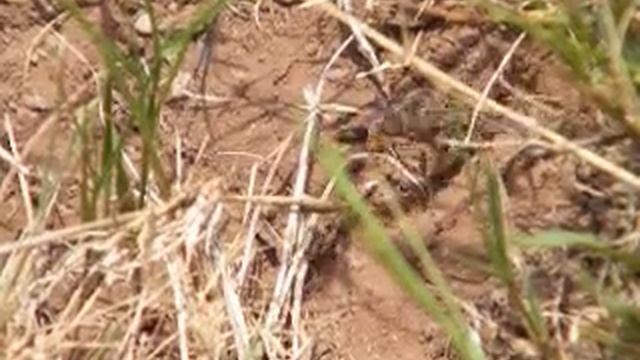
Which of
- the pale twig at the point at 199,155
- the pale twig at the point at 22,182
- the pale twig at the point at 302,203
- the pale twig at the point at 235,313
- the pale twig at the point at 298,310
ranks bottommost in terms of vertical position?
the pale twig at the point at 298,310

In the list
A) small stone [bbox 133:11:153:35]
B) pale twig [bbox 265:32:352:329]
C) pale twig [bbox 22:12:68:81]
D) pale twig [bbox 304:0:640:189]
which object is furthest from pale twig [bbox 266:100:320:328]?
pale twig [bbox 22:12:68:81]

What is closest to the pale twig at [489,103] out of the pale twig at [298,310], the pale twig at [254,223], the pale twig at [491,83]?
the pale twig at [491,83]

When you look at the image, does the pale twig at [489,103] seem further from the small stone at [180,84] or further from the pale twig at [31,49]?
the pale twig at [31,49]

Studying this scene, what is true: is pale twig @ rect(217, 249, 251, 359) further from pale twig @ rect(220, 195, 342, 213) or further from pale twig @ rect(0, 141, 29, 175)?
pale twig @ rect(0, 141, 29, 175)

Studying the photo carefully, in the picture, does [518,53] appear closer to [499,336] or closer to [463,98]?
[463,98]

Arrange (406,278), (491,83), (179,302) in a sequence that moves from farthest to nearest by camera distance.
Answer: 1. (491,83)
2. (179,302)
3. (406,278)

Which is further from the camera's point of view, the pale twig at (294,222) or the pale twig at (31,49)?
the pale twig at (31,49)

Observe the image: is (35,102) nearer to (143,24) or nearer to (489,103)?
(143,24)

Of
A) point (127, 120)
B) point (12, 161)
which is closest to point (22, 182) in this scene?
point (12, 161)
